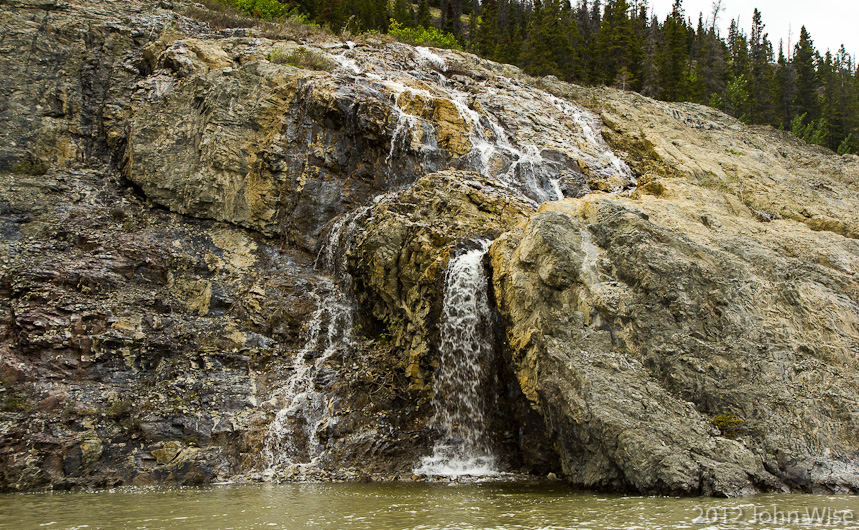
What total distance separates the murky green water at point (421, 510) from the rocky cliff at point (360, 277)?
120 centimetres

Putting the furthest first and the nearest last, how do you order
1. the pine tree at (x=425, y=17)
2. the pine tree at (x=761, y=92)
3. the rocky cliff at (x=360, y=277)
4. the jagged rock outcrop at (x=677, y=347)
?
the pine tree at (x=425, y=17) < the pine tree at (x=761, y=92) < the rocky cliff at (x=360, y=277) < the jagged rock outcrop at (x=677, y=347)

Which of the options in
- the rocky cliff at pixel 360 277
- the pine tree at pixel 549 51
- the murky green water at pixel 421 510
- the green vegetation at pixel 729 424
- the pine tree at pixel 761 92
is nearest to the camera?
the murky green water at pixel 421 510

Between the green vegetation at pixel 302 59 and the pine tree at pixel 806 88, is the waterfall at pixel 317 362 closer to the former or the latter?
the green vegetation at pixel 302 59

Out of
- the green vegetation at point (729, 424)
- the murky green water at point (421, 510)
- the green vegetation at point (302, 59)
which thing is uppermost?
the green vegetation at point (302, 59)

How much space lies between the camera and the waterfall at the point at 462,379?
14.0 meters

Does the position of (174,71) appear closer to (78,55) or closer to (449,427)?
(78,55)

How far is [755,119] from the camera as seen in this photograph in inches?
1896

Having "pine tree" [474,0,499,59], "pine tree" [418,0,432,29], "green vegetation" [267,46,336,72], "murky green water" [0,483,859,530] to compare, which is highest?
"pine tree" [418,0,432,29]

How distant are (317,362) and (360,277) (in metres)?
3.06

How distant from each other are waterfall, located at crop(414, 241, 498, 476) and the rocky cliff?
0.33 meters

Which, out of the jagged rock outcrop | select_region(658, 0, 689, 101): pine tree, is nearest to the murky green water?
the jagged rock outcrop

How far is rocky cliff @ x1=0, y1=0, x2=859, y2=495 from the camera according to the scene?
1178 centimetres

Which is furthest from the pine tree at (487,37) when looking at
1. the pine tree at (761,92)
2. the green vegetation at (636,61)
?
the pine tree at (761,92)

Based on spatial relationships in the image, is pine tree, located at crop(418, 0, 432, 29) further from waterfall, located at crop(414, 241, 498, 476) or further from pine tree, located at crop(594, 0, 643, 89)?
waterfall, located at crop(414, 241, 498, 476)
